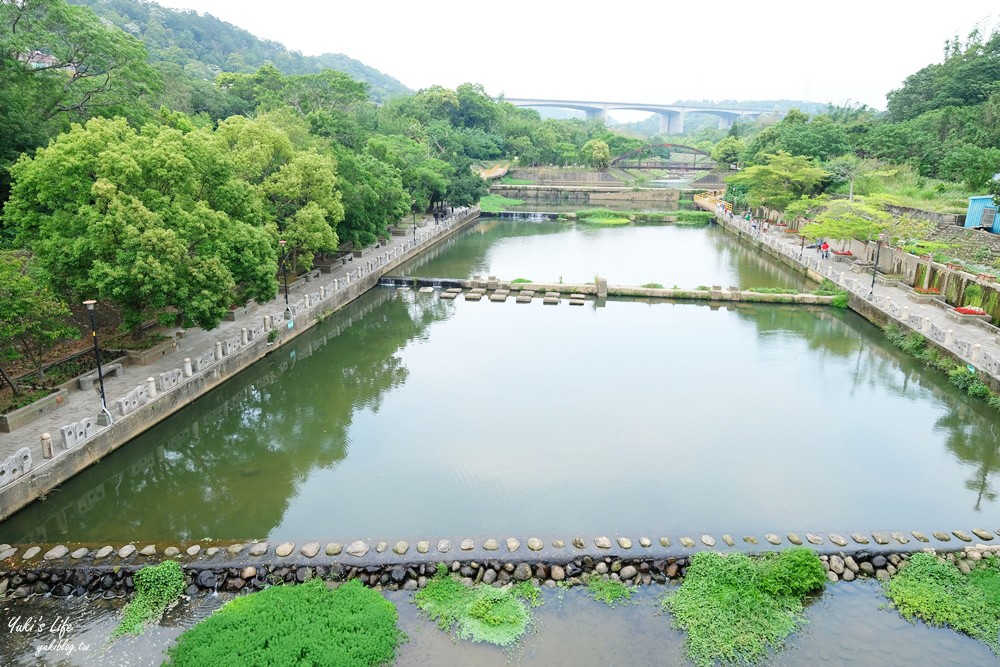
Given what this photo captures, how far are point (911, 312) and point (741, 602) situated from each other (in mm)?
20307

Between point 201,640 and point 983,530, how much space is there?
14.6 meters

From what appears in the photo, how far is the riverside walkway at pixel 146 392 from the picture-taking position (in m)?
13.8

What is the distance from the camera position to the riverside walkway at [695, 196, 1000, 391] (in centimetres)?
2105

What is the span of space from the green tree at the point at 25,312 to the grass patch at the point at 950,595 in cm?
1899

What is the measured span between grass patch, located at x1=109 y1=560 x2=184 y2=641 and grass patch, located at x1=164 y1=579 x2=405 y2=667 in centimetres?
109

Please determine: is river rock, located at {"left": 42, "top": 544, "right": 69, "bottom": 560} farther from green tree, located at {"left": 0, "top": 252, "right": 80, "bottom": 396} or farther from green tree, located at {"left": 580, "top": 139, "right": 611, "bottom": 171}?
green tree, located at {"left": 580, "top": 139, "right": 611, "bottom": 171}

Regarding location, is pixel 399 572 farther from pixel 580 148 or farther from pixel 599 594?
pixel 580 148

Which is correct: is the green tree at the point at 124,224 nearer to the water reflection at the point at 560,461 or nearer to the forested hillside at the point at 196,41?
the water reflection at the point at 560,461

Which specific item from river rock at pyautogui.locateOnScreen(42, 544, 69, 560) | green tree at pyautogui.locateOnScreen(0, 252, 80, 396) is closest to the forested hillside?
green tree at pyautogui.locateOnScreen(0, 252, 80, 396)

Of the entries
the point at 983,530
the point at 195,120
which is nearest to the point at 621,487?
the point at 983,530

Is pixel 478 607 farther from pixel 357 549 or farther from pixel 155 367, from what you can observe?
pixel 155 367

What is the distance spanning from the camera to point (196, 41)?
384ft

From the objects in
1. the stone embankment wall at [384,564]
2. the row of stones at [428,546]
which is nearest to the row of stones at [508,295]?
the row of stones at [428,546]

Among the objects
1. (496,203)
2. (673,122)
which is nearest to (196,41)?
(496,203)
